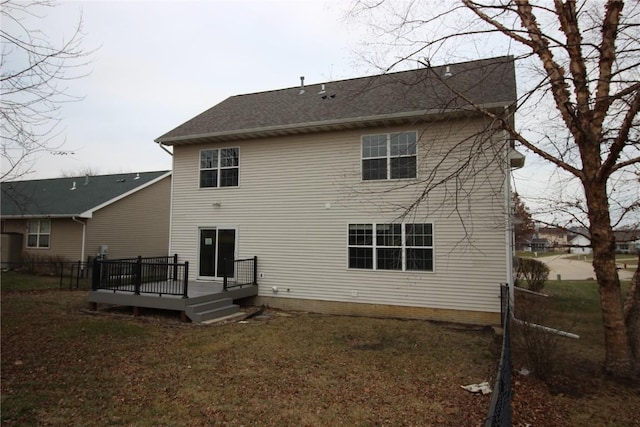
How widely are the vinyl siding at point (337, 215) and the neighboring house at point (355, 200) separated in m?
0.03

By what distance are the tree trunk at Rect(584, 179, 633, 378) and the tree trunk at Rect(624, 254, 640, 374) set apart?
333 millimetres

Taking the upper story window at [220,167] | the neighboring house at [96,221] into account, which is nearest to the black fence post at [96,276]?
the upper story window at [220,167]

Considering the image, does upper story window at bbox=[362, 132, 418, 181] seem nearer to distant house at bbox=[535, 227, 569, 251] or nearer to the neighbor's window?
distant house at bbox=[535, 227, 569, 251]

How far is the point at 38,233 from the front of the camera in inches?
801

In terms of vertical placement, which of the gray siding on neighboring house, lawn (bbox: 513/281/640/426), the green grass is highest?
the gray siding on neighboring house

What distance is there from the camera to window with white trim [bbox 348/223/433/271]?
401 inches

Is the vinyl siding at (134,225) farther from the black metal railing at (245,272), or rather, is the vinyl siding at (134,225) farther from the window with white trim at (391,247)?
the window with white trim at (391,247)

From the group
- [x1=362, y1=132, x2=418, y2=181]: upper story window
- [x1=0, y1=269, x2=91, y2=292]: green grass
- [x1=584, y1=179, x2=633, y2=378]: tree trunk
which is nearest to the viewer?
[x1=584, y1=179, x2=633, y2=378]: tree trunk

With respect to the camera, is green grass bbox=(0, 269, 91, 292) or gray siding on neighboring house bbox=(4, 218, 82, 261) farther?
gray siding on neighboring house bbox=(4, 218, 82, 261)

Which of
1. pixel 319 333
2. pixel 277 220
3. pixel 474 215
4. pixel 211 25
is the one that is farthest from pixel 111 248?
pixel 474 215

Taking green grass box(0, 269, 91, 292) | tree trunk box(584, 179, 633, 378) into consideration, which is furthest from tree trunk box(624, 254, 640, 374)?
green grass box(0, 269, 91, 292)

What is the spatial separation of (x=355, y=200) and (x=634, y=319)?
6.58m

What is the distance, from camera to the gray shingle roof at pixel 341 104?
394 inches

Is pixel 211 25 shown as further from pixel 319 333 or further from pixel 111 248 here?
pixel 111 248
